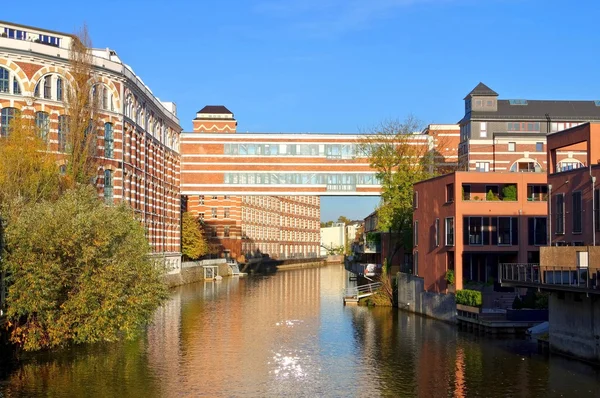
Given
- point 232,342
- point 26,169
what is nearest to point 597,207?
point 232,342

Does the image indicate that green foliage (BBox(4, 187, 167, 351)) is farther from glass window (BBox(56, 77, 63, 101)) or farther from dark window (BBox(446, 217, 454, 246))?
glass window (BBox(56, 77, 63, 101))

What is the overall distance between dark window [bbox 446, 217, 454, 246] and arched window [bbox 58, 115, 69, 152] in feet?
102

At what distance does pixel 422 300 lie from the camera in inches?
2378

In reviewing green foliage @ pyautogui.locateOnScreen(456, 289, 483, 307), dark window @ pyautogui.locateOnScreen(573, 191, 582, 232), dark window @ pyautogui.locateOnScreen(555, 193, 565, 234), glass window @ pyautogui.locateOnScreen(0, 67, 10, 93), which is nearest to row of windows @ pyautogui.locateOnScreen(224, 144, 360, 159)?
glass window @ pyautogui.locateOnScreen(0, 67, 10, 93)

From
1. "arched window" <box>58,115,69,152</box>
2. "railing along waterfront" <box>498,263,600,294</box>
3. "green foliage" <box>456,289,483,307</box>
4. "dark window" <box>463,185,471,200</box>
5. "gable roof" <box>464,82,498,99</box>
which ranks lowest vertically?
"green foliage" <box>456,289,483,307</box>

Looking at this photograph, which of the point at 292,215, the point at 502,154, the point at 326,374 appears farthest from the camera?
the point at 292,215

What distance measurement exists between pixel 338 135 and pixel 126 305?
5680 cm

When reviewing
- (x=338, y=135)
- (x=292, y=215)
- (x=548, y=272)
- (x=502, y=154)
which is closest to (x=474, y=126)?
(x=502, y=154)

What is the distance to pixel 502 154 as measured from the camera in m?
94.0

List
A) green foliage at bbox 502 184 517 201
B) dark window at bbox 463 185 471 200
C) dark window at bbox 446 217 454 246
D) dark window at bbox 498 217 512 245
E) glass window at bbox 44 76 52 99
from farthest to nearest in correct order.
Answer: glass window at bbox 44 76 52 99, dark window at bbox 463 185 471 200, green foliage at bbox 502 184 517 201, dark window at bbox 446 217 454 246, dark window at bbox 498 217 512 245

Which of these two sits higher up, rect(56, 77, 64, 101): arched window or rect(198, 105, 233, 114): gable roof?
rect(198, 105, 233, 114): gable roof

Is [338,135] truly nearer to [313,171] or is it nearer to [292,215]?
[313,171]

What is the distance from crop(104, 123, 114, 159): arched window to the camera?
73.8 metres

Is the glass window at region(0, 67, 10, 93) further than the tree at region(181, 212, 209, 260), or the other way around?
the tree at region(181, 212, 209, 260)
